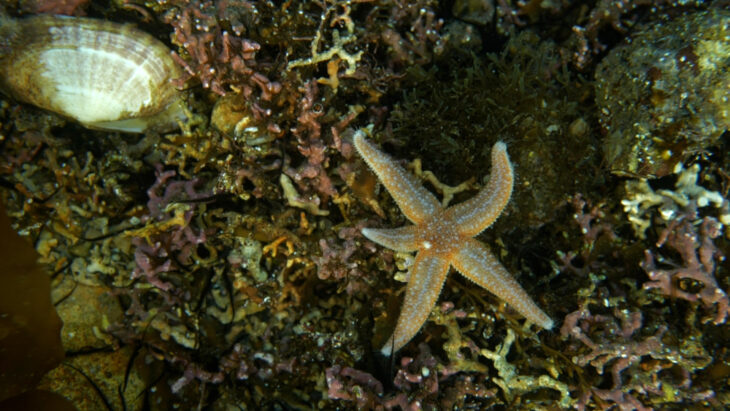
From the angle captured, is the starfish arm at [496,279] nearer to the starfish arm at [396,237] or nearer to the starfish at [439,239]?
the starfish at [439,239]

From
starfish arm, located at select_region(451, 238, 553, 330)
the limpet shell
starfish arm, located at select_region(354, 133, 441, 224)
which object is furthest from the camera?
the limpet shell

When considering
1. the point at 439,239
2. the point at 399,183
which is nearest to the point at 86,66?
the point at 399,183

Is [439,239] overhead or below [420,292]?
overhead

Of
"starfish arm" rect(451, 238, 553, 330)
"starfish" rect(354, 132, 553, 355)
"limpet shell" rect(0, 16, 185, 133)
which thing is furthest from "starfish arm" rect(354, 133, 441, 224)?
"limpet shell" rect(0, 16, 185, 133)

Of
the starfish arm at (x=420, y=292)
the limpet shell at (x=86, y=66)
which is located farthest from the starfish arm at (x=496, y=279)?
the limpet shell at (x=86, y=66)

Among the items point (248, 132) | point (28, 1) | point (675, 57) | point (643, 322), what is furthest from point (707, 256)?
point (28, 1)

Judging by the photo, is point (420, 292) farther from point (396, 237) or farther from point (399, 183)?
point (399, 183)

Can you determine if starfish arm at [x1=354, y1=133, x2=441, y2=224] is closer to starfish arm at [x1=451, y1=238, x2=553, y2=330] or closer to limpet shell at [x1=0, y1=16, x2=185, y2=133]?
starfish arm at [x1=451, y1=238, x2=553, y2=330]

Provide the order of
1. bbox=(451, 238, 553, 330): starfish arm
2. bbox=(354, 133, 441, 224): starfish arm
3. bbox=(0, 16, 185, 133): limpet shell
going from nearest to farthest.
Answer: bbox=(451, 238, 553, 330): starfish arm → bbox=(354, 133, 441, 224): starfish arm → bbox=(0, 16, 185, 133): limpet shell
